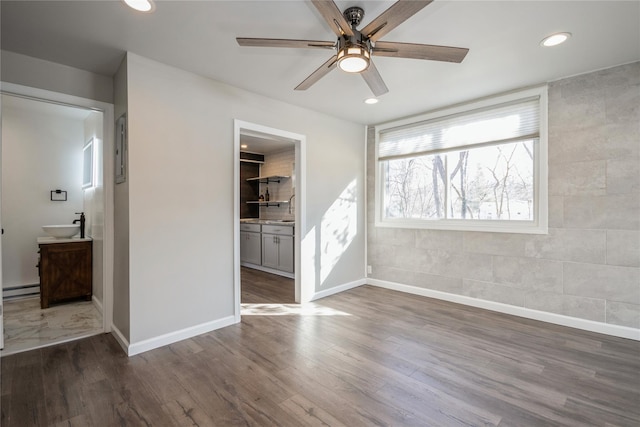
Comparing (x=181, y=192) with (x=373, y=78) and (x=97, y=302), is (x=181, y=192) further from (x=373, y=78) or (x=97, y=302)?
(x=97, y=302)

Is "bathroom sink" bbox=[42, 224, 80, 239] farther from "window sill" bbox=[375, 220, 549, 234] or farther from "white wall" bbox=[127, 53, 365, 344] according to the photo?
"window sill" bbox=[375, 220, 549, 234]

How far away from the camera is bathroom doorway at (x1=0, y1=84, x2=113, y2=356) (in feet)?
11.4

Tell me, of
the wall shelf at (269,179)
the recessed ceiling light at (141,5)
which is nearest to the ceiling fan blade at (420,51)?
the recessed ceiling light at (141,5)

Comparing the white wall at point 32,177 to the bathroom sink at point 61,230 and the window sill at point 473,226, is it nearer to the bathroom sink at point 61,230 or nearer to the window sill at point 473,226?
the bathroom sink at point 61,230

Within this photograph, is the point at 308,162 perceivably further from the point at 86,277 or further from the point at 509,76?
the point at 86,277

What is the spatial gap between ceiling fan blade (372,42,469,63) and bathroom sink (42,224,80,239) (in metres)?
4.28

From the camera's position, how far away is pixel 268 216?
6996 mm

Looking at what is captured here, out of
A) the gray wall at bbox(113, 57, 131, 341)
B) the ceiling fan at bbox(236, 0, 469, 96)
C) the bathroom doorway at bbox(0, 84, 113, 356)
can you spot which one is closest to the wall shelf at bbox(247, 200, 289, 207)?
the bathroom doorway at bbox(0, 84, 113, 356)

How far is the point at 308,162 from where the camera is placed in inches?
155

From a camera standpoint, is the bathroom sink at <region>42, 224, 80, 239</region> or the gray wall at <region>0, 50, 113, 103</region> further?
the bathroom sink at <region>42, 224, 80, 239</region>

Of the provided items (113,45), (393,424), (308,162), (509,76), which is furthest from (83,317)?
(509,76)

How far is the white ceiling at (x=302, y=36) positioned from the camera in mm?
1960

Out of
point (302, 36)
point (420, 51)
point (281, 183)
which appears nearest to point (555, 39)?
point (420, 51)

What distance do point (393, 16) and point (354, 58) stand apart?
320mm
